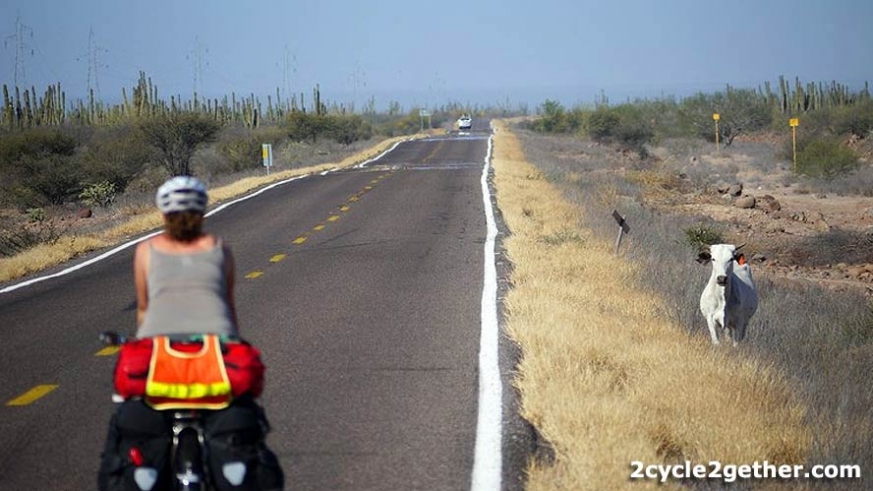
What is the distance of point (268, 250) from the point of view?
1912 cm

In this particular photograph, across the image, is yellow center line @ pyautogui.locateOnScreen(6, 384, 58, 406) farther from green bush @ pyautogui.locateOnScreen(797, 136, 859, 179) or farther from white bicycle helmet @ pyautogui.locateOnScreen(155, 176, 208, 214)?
green bush @ pyautogui.locateOnScreen(797, 136, 859, 179)

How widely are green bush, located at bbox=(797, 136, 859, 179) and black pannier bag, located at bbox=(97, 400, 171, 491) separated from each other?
43886 mm

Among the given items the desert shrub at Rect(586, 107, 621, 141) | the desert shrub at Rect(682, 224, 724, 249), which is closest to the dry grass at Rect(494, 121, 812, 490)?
the desert shrub at Rect(682, 224, 724, 249)

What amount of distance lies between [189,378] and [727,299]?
29.9 ft

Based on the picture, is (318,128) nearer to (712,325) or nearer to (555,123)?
(555,123)

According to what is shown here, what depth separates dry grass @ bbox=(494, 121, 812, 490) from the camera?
7297 mm

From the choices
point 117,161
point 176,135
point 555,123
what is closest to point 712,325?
point 117,161

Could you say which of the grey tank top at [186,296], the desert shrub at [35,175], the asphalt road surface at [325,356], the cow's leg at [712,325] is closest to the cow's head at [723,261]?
the cow's leg at [712,325]

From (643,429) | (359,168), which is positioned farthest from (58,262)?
(359,168)

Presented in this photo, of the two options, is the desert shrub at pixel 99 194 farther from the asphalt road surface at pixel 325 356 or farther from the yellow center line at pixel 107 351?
the yellow center line at pixel 107 351

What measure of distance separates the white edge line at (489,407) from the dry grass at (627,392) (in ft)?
0.68

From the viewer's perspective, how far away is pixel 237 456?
491 cm

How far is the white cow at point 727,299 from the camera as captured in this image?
12859 millimetres

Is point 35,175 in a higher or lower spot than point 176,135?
lower
